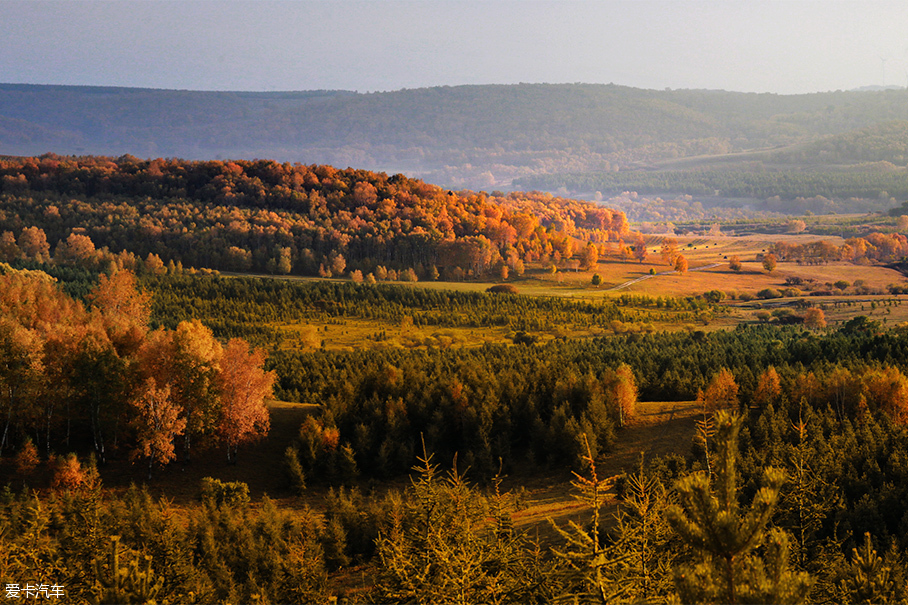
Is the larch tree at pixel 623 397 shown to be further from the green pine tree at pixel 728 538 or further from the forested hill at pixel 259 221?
the forested hill at pixel 259 221

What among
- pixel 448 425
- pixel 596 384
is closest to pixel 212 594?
pixel 448 425

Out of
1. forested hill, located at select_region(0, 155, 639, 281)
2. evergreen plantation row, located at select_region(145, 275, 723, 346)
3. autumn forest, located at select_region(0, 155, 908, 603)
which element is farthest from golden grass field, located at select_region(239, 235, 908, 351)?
forested hill, located at select_region(0, 155, 639, 281)

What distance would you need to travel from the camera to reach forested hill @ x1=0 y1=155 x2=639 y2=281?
454 feet

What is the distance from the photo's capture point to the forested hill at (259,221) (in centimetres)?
13825

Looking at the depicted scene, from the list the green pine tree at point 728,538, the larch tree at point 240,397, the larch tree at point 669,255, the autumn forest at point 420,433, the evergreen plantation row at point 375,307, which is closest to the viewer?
the green pine tree at point 728,538

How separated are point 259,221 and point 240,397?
363 feet

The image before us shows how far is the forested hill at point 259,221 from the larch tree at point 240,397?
265 feet

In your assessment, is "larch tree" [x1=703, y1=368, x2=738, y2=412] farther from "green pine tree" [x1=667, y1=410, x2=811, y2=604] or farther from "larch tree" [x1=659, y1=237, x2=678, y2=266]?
"larch tree" [x1=659, y1=237, x2=678, y2=266]

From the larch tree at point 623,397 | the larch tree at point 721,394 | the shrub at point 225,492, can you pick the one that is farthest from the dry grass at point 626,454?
the shrub at point 225,492

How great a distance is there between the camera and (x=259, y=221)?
153 m

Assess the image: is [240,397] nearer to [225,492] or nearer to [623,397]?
[225,492]

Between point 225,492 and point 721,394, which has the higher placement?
point 721,394

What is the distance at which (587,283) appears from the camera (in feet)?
501

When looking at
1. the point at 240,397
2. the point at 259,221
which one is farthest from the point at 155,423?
the point at 259,221
